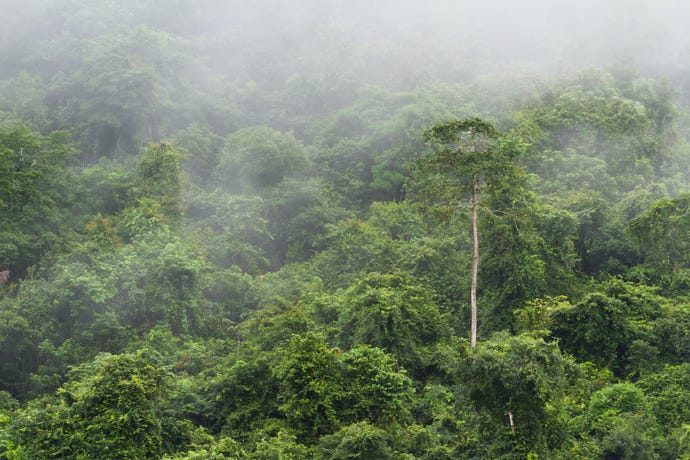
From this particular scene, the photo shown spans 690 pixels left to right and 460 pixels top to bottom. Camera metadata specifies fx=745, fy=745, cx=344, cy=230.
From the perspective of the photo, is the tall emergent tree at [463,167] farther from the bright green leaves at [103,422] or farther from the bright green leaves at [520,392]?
the bright green leaves at [103,422]

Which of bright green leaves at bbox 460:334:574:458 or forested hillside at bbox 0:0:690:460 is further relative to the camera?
forested hillside at bbox 0:0:690:460

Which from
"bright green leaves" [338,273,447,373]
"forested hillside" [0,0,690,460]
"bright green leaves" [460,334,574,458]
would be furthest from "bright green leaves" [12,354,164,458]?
"bright green leaves" [338,273,447,373]

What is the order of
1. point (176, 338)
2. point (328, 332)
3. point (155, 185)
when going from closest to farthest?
point (328, 332), point (176, 338), point (155, 185)

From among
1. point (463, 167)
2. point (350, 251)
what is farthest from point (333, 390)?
point (350, 251)

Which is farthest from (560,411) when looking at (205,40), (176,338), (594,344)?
(205,40)

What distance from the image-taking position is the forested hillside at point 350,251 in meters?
13.5

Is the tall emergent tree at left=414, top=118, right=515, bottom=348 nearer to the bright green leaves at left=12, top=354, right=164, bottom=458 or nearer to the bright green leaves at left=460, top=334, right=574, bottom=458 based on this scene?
the bright green leaves at left=460, top=334, right=574, bottom=458

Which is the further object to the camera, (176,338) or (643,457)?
(176,338)

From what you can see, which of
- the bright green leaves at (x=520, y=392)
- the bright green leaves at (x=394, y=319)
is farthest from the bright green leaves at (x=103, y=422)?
the bright green leaves at (x=394, y=319)

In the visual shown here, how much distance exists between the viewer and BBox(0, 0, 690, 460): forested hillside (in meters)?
13.5

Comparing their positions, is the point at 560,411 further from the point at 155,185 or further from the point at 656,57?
the point at 656,57

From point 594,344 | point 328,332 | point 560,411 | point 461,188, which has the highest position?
point 461,188

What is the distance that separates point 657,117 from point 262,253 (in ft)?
56.7

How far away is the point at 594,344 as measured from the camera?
1756 centimetres
